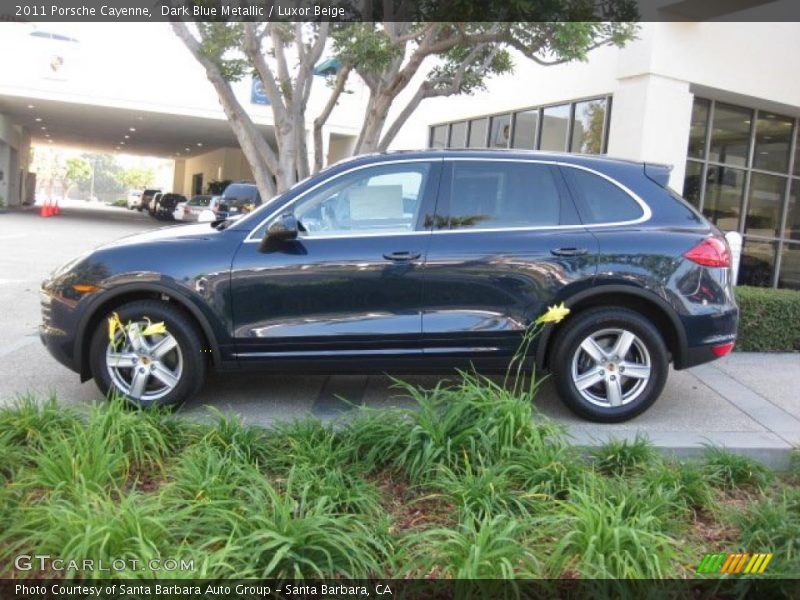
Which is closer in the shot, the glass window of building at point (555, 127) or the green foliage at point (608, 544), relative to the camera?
the green foliage at point (608, 544)

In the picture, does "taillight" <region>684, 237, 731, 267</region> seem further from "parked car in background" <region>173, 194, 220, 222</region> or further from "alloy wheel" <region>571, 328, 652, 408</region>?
"parked car in background" <region>173, 194, 220, 222</region>

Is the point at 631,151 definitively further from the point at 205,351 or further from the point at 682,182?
the point at 205,351

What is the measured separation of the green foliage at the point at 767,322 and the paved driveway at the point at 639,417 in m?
0.20

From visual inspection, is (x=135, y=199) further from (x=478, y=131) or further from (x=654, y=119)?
(x=654, y=119)

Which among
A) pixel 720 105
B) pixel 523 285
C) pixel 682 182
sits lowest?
pixel 523 285

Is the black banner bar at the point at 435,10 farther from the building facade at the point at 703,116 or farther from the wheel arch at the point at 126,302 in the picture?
the wheel arch at the point at 126,302

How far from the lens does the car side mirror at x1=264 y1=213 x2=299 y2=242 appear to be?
4.85m

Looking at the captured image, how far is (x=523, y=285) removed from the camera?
4980 millimetres

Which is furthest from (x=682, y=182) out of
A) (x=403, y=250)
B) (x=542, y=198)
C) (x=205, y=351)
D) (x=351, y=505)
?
(x=351, y=505)

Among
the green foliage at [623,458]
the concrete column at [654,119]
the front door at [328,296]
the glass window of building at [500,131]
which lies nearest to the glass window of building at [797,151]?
the concrete column at [654,119]

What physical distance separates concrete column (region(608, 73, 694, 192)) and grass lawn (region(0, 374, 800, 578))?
7.93 m

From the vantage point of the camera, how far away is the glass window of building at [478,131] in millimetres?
16234

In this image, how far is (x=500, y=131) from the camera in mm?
15617

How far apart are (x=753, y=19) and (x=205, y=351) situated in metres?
10.6
